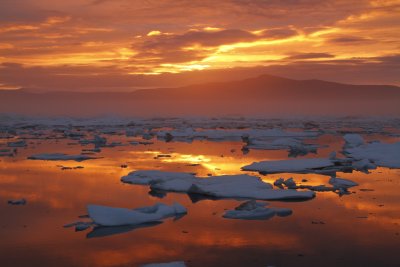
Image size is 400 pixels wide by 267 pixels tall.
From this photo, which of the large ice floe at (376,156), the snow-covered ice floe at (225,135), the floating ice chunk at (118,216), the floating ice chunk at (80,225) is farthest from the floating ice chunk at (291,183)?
the snow-covered ice floe at (225,135)

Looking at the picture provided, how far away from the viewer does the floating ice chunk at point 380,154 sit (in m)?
15.1

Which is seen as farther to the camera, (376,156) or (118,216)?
(376,156)

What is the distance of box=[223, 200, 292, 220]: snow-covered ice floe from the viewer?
8367mm

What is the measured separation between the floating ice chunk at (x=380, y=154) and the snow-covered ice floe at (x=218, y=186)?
576 cm

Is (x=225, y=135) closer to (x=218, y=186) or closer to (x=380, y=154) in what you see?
(x=380, y=154)

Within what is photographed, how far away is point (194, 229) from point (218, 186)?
2.85 metres

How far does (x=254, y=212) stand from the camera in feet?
27.7

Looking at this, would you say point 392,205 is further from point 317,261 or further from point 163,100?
point 163,100

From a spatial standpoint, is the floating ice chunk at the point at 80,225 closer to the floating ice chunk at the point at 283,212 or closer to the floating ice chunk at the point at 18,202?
the floating ice chunk at the point at 18,202

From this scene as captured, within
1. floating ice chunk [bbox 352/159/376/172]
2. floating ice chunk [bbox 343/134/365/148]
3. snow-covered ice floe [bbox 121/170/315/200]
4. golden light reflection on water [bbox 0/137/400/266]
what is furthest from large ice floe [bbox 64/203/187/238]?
floating ice chunk [bbox 343/134/365/148]

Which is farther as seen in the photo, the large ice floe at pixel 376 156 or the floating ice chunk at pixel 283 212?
the large ice floe at pixel 376 156

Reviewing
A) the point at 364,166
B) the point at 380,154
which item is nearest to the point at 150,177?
the point at 364,166

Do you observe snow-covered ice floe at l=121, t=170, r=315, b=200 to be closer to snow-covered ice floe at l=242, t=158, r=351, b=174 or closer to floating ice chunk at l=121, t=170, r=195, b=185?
floating ice chunk at l=121, t=170, r=195, b=185

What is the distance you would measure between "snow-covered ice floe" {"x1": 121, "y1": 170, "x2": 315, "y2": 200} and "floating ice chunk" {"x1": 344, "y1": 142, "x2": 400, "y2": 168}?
5.76 metres
